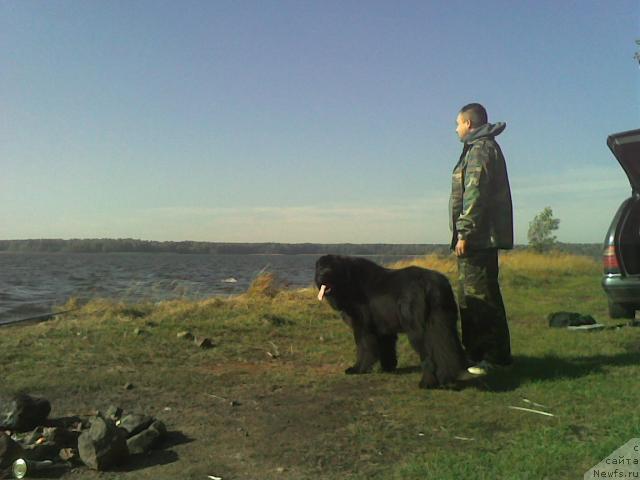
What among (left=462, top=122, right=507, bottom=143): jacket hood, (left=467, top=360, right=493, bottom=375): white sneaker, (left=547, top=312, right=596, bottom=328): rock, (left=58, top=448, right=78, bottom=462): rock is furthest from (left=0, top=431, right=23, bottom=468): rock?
(left=547, top=312, right=596, bottom=328): rock

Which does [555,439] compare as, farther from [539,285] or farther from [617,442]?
[539,285]

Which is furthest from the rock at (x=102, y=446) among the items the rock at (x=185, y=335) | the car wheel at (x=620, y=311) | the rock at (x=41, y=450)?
the car wheel at (x=620, y=311)

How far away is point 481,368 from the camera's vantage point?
17.9ft

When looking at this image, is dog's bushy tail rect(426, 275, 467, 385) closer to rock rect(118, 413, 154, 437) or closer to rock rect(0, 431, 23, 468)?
rock rect(118, 413, 154, 437)

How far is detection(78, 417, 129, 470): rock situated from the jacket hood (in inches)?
161

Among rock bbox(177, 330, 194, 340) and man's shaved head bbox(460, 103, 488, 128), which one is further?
rock bbox(177, 330, 194, 340)

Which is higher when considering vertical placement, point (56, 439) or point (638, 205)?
point (638, 205)

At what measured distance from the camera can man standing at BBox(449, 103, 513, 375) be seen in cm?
552

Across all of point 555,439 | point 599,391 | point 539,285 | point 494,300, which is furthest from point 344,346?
point 539,285

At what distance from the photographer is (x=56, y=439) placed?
150 inches

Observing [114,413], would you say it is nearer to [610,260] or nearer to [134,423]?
[134,423]

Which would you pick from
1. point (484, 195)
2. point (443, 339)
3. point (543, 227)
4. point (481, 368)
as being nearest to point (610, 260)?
point (484, 195)

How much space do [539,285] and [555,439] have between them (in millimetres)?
12921

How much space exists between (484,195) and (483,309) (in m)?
1.09
